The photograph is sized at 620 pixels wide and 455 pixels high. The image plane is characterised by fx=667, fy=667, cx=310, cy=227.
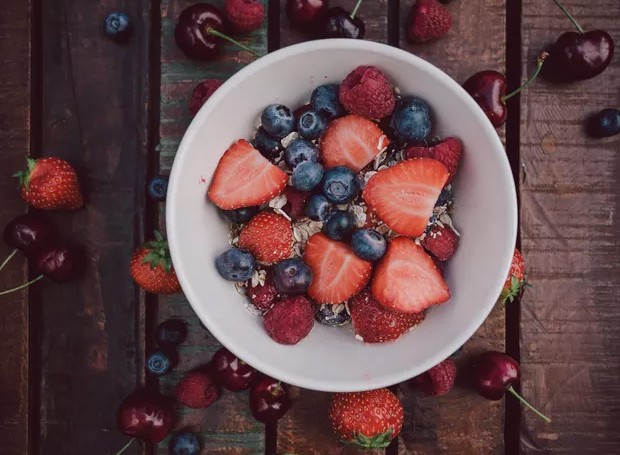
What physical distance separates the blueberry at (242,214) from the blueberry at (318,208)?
9 cm

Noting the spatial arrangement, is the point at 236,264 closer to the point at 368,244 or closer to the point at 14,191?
the point at 368,244

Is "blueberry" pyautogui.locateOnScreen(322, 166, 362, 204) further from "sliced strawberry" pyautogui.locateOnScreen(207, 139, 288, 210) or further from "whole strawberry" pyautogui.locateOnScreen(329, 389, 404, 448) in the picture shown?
"whole strawberry" pyautogui.locateOnScreen(329, 389, 404, 448)

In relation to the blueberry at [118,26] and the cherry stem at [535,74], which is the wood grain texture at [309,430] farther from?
the blueberry at [118,26]

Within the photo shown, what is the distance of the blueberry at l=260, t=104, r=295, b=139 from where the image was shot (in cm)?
103

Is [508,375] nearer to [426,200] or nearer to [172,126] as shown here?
[426,200]

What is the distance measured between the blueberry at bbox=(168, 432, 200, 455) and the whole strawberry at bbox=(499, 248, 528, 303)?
0.60 meters

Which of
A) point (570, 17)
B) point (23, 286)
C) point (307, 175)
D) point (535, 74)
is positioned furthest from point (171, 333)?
point (570, 17)

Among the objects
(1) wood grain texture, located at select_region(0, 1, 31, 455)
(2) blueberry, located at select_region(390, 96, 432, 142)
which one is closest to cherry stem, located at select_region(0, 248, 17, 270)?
(1) wood grain texture, located at select_region(0, 1, 31, 455)

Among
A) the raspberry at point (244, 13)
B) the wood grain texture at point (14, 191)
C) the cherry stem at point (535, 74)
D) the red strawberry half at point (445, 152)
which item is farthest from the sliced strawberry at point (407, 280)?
the wood grain texture at point (14, 191)

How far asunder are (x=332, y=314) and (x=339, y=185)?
212 mm

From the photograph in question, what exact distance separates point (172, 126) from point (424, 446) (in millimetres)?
739

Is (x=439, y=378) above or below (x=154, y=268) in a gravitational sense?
below

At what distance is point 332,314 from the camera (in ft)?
3.48

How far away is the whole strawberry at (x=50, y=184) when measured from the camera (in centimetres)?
116
